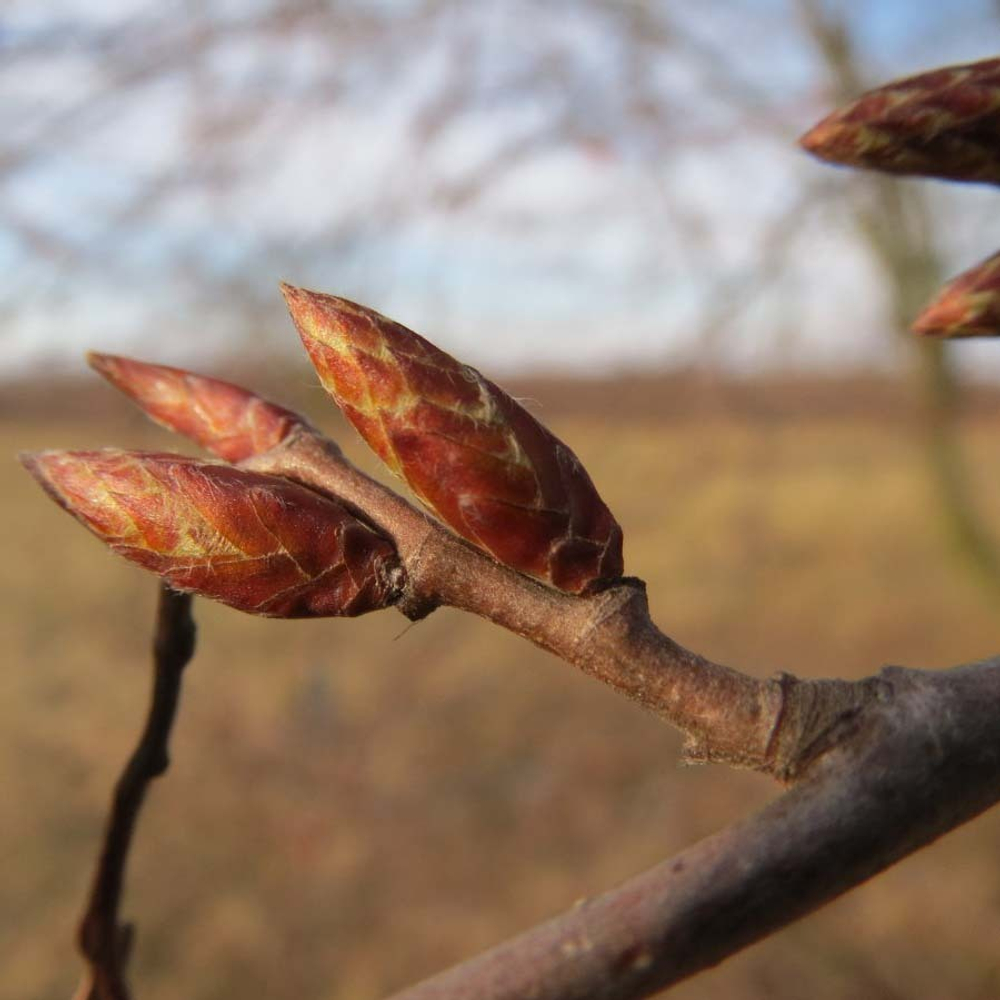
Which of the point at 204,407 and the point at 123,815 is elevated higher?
the point at 204,407

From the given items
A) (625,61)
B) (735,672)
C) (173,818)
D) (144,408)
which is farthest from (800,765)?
(173,818)

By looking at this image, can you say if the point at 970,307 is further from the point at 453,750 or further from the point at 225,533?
the point at 453,750

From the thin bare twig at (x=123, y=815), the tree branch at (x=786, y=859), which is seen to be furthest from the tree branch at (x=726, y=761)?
the thin bare twig at (x=123, y=815)

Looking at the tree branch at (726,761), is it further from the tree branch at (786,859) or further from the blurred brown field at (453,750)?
the blurred brown field at (453,750)

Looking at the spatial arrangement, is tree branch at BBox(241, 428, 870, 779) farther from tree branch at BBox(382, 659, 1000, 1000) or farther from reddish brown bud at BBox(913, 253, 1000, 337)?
reddish brown bud at BBox(913, 253, 1000, 337)

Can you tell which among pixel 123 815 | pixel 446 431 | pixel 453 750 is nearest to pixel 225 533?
pixel 446 431

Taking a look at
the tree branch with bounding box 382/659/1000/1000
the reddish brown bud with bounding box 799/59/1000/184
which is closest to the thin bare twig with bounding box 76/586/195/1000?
the tree branch with bounding box 382/659/1000/1000

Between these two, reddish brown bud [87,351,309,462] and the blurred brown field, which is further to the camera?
the blurred brown field

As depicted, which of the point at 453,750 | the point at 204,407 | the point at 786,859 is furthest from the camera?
the point at 453,750
